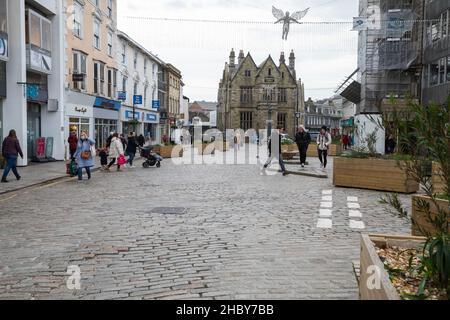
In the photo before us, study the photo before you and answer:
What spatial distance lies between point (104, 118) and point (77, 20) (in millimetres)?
→ 7393

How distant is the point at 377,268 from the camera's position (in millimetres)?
3346

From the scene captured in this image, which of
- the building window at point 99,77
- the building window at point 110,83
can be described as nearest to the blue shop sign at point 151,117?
the building window at point 110,83

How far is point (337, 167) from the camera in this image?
13773 millimetres

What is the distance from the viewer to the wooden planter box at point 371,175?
12.5 m

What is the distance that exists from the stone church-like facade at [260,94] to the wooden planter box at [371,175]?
6790cm

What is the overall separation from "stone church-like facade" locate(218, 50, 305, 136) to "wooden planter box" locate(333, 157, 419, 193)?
67904mm

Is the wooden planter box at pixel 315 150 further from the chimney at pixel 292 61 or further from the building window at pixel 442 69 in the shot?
the chimney at pixel 292 61

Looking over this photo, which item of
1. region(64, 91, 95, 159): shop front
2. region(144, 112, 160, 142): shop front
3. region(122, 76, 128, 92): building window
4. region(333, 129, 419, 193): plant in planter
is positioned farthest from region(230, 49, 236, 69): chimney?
region(333, 129, 419, 193): plant in planter

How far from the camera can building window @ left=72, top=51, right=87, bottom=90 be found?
26.0 m

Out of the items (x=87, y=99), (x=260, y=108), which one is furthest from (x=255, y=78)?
(x=87, y=99)

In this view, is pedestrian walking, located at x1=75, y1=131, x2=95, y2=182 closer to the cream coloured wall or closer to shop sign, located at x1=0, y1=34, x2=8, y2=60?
shop sign, located at x1=0, y1=34, x2=8, y2=60

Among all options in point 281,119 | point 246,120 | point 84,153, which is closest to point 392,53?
point 84,153
